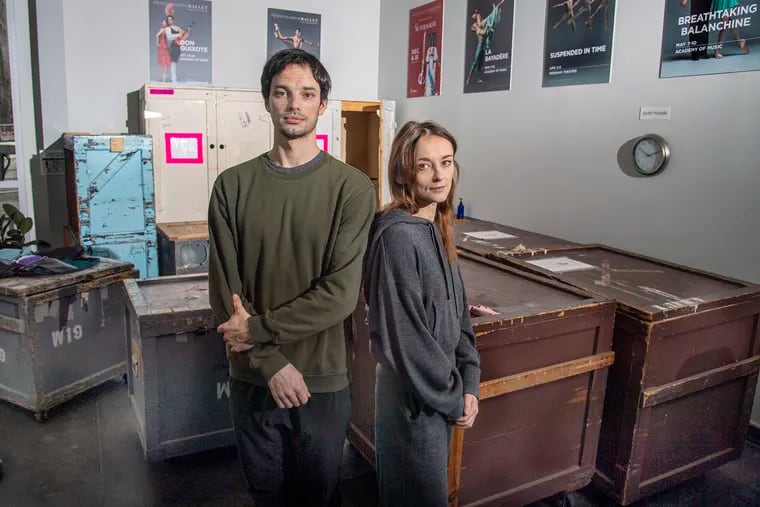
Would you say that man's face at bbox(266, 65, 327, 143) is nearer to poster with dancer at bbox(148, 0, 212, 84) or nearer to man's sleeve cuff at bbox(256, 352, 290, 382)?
man's sleeve cuff at bbox(256, 352, 290, 382)

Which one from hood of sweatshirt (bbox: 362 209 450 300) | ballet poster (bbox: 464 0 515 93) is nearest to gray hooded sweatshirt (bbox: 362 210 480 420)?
hood of sweatshirt (bbox: 362 209 450 300)

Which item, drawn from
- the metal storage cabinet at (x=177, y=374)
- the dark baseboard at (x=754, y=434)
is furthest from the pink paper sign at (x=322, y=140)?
the dark baseboard at (x=754, y=434)

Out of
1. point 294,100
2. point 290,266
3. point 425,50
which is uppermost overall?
point 425,50

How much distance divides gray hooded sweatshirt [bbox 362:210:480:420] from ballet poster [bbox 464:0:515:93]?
2.87 m

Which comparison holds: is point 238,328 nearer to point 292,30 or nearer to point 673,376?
point 673,376

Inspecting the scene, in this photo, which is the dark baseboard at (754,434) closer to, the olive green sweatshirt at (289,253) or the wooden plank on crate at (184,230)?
the olive green sweatshirt at (289,253)

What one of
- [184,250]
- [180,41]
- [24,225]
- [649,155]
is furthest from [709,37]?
[24,225]

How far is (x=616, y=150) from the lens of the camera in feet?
10.4

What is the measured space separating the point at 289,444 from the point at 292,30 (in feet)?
14.6

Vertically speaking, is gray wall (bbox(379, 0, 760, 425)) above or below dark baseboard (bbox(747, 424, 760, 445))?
above

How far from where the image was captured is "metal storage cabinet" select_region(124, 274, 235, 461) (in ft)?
7.35

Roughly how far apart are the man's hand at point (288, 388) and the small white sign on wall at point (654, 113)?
2.44m

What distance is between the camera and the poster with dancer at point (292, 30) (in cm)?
504

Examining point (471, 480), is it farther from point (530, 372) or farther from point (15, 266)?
point (15, 266)
